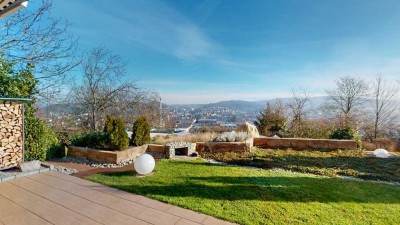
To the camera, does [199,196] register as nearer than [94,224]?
No

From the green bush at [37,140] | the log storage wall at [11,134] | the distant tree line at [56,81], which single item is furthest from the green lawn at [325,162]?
the distant tree line at [56,81]

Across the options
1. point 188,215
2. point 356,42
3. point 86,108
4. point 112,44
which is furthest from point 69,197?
point 356,42

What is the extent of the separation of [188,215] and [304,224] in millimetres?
1522

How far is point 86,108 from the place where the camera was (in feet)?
37.9

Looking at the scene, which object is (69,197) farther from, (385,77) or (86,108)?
(385,77)

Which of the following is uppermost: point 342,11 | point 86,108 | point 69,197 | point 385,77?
point 342,11

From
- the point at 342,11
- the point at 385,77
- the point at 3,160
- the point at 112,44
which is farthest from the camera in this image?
the point at 385,77

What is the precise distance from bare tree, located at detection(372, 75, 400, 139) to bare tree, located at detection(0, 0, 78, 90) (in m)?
20.3

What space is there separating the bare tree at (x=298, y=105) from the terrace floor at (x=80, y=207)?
11957 mm

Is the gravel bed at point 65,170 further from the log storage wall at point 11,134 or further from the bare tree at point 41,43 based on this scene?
the bare tree at point 41,43

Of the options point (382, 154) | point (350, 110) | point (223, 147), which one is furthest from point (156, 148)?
point (350, 110)

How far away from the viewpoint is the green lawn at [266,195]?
2852mm

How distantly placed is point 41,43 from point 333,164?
10937mm

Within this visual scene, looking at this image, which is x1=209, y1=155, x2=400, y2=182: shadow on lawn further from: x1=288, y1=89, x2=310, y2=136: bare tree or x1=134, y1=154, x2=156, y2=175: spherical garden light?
x1=288, y1=89, x2=310, y2=136: bare tree
